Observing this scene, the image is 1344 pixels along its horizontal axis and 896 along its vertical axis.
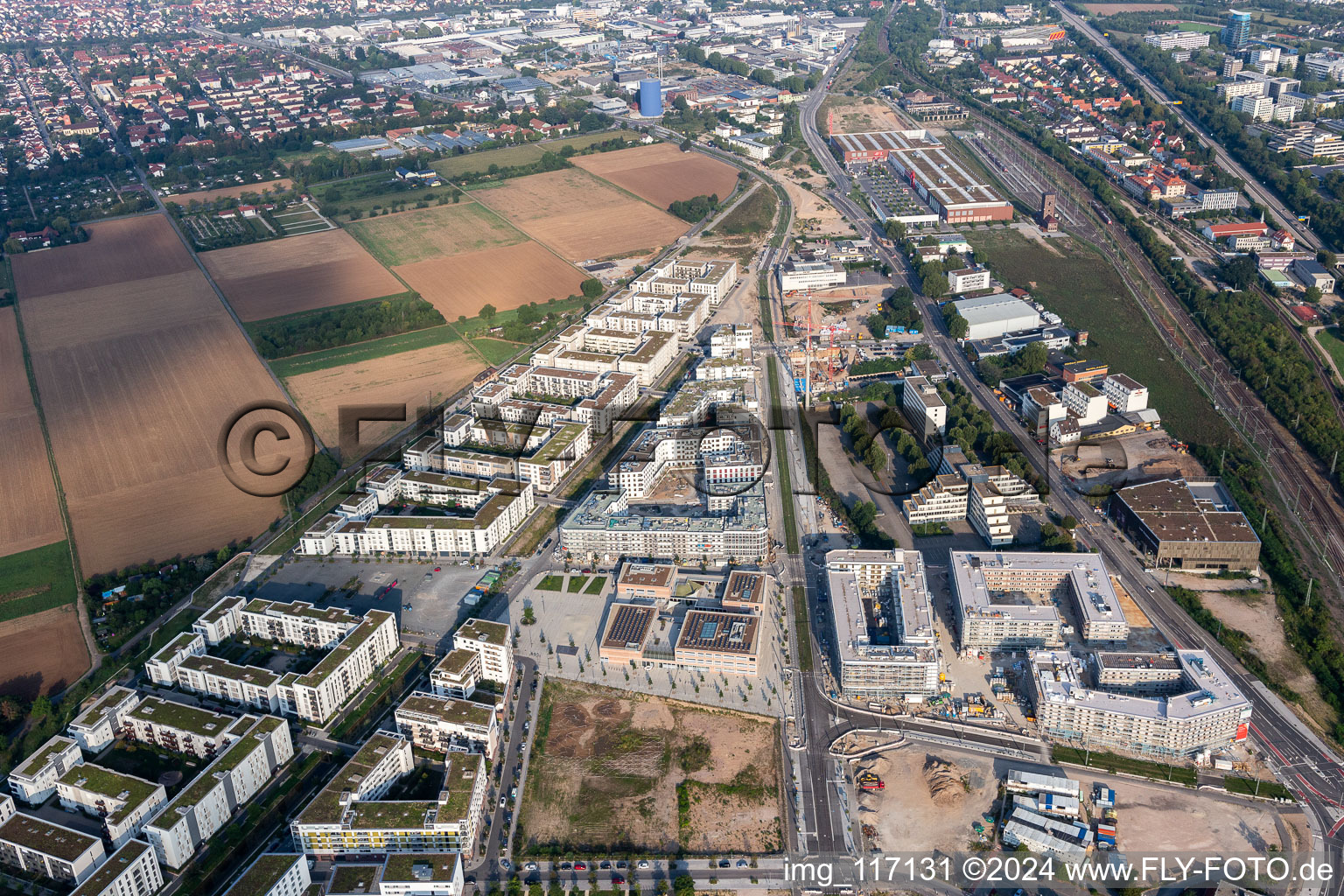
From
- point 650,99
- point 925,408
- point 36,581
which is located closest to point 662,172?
point 650,99

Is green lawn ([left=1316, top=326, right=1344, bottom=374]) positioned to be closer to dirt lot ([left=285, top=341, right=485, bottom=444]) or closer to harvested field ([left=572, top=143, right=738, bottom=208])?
harvested field ([left=572, top=143, right=738, bottom=208])

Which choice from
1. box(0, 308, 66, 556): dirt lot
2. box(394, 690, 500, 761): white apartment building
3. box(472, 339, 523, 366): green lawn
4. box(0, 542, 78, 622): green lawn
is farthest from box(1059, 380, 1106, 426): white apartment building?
box(0, 308, 66, 556): dirt lot

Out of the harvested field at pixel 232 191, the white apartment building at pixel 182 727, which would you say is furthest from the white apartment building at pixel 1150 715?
the harvested field at pixel 232 191

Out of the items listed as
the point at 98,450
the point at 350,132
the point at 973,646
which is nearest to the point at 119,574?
the point at 98,450

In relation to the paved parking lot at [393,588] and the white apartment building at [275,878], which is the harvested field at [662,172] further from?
the white apartment building at [275,878]

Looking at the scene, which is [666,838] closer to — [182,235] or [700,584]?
[700,584]

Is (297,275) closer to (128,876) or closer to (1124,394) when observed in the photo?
(128,876)
